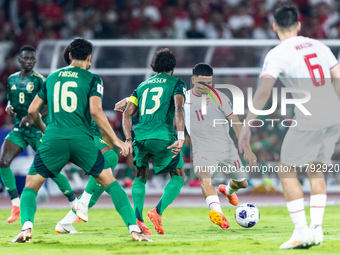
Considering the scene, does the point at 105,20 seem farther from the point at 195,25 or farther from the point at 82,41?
the point at 82,41

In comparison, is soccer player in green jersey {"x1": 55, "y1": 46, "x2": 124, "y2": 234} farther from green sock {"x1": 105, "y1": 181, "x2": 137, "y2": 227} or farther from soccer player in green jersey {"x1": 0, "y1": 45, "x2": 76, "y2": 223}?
soccer player in green jersey {"x1": 0, "y1": 45, "x2": 76, "y2": 223}

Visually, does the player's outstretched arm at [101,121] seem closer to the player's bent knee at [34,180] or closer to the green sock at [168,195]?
the player's bent knee at [34,180]

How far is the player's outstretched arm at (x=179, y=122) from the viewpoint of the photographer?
7.64m

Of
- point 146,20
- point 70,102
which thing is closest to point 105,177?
point 70,102

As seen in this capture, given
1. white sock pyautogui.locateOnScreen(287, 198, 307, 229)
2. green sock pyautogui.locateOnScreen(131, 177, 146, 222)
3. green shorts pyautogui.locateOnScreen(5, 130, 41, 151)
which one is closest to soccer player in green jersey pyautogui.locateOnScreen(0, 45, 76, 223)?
green shorts pyautogui.locateOnScreen(5, 130, 41, 151)

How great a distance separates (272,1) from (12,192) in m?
11.3

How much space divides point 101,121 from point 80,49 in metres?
0.81

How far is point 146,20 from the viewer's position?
1773 cm

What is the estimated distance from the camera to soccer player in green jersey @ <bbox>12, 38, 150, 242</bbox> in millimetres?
6746

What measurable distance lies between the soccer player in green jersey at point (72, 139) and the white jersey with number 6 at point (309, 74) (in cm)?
171

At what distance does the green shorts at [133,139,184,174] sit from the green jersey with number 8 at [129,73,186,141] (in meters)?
0.06

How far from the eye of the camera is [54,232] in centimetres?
840

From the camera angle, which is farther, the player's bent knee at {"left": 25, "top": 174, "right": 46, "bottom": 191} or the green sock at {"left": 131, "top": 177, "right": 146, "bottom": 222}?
the green sock at {"left": 131, "top": 177, "right": 146, "bottom": 222}

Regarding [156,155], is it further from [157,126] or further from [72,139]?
[72,139]
